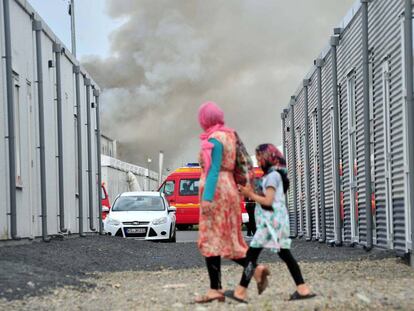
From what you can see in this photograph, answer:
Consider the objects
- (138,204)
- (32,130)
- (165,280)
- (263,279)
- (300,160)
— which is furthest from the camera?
(300,160)

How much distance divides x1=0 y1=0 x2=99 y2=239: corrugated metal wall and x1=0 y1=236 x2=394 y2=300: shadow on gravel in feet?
2.40

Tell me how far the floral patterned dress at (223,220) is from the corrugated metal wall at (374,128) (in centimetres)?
422

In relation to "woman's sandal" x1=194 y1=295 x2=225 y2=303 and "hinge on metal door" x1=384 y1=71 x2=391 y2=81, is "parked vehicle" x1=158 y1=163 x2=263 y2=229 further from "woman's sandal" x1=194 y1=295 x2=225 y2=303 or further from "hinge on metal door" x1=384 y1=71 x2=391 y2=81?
"woman's sandal" x1=194 y1=295 x2=225 y2=303

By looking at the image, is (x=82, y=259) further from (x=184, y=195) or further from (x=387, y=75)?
(x=184, y=195)

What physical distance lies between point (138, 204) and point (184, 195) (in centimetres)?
1005

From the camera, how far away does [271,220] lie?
823 centimetres

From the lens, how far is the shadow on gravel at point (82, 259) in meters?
10.4

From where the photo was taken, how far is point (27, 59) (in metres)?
17.7

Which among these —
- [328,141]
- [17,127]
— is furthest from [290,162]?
[17,127]

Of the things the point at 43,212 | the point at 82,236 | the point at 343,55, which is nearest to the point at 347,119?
the point at 343,55

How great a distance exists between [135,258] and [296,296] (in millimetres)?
8977

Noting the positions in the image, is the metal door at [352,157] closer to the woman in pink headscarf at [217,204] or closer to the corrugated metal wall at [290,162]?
the woman in pink headscarf at [217,204]

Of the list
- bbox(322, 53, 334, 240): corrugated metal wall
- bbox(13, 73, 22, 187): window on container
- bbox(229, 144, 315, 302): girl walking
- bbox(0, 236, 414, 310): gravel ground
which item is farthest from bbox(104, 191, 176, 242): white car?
bbox(229, 144, 315, 302): girl walking

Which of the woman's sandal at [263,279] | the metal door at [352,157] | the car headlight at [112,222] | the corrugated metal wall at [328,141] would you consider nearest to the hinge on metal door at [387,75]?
the metal door at [352,157]
